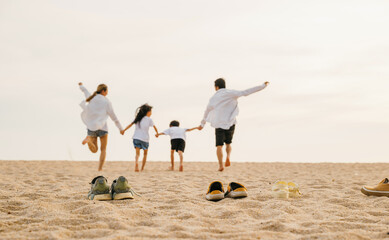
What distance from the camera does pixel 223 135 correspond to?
898 cm

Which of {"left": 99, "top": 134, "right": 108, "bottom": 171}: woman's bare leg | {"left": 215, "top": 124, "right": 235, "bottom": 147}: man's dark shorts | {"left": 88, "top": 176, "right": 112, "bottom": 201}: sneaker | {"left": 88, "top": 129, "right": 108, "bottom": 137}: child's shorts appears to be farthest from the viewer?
{"left": 215, "top": 124, "right": 235, "bottom": 147}: man's dark shorts

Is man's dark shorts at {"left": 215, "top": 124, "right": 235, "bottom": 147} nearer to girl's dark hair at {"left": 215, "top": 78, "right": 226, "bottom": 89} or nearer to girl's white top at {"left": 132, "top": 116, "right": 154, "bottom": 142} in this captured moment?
girl's dark hair at {"left": 215, "top": 78, "right": 226, "bottom": 89}

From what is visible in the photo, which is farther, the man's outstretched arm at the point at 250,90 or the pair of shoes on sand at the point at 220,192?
the man's outstretched arm at the point at 250,90

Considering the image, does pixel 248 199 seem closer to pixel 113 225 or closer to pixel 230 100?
pixel 113 225

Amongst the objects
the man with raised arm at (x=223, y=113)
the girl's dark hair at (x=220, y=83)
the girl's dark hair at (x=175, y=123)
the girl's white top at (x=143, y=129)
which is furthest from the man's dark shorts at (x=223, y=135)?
the girl's white top at (x=143, y=129)

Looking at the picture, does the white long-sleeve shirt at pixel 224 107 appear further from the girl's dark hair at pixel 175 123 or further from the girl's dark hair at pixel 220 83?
the girl's dark hair at pixel 175 123

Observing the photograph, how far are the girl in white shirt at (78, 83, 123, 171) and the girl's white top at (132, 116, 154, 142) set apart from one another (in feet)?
3.03

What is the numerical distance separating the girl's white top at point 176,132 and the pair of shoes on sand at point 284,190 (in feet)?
17.6

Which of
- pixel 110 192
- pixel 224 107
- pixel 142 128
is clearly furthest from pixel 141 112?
pixel 110 192

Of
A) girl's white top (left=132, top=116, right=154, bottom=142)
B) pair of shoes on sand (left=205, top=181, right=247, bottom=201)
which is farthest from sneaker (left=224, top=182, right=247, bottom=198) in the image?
girl's white top (left=132, top=116, right=154, bottom=142)

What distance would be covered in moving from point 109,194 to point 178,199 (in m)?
0.82

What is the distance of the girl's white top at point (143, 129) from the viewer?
9391 millimetres

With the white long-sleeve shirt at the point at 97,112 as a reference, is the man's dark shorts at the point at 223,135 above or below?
below

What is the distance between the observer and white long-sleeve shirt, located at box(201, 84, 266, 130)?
9.00 meters
